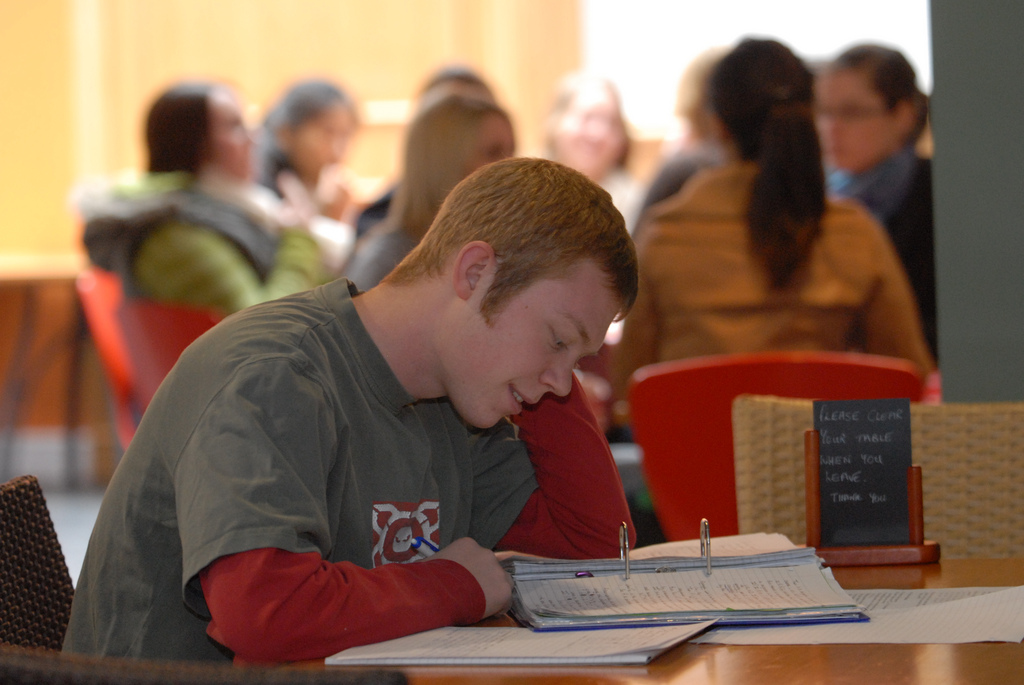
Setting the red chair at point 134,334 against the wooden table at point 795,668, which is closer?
the wooden table at point 795,668

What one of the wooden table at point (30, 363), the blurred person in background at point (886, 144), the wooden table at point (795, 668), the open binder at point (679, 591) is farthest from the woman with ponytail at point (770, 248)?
the wooden table at point (30, 363)

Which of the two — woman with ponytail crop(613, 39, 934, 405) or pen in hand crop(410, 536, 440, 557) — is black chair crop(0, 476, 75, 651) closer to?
pen in hand crop(410, 536, 440, 557)

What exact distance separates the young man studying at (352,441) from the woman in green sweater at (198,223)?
8.23ft

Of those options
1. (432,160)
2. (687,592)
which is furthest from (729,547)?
(432,160)

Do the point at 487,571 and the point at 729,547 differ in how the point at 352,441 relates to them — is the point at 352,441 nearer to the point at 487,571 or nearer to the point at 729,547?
the point at 487,571

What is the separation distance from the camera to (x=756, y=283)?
2.61 metres

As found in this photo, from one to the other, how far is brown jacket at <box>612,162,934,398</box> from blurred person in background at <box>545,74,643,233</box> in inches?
72.1

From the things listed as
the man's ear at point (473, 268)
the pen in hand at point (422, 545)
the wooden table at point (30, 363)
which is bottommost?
the wooden table at point (30, 363)

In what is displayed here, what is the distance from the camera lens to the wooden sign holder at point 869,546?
1354 mm

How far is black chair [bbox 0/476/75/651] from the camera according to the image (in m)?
1.20

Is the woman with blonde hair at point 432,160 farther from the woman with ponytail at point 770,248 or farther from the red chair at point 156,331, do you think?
the red chair at point 156,331

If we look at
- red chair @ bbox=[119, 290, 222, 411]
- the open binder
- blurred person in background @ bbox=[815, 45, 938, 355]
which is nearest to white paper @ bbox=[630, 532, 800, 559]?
the open binder

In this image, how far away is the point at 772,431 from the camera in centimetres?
166

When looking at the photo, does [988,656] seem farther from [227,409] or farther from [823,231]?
[823,231]
